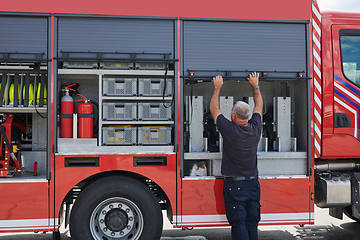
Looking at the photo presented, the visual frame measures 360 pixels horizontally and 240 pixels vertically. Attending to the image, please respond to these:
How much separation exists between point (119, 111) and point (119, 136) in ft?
1.07

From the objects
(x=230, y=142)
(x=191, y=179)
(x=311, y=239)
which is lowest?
(x=311, y=239)

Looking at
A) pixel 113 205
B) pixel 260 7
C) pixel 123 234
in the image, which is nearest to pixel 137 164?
pixel 113 205

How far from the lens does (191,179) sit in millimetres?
3816

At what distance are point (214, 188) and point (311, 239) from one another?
212 centimetres

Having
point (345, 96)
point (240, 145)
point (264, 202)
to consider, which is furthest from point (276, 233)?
point (345, 96)

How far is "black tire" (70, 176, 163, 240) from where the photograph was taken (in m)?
3.71

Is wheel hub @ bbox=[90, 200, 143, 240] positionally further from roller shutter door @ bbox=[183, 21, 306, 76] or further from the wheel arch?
roller shutter door @ bbox=[183, 21, 306, 76]

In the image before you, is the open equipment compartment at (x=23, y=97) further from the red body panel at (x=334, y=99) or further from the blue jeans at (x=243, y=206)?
the red body panel at (x=334, y=99)

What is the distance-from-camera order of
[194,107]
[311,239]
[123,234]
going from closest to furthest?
[123,234] → [194,107] → [311,239]

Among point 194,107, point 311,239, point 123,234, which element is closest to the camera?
point 123,234

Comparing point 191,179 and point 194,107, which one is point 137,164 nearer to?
point 191,179

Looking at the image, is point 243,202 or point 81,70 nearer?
point 243,202

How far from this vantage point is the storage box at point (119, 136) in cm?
390

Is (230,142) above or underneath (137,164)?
above
